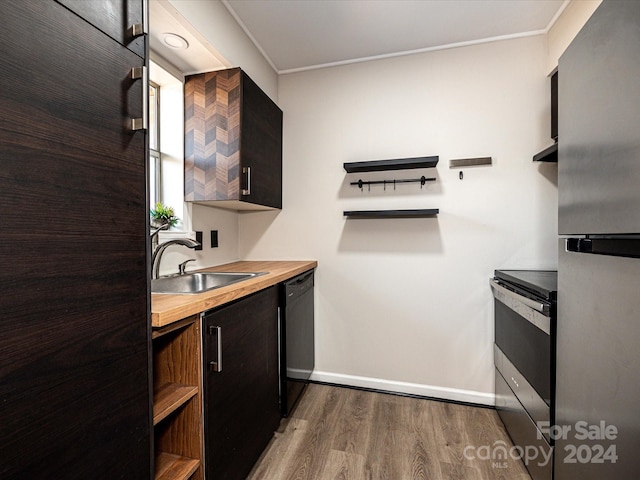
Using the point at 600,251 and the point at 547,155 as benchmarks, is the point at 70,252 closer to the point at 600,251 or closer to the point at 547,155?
the point at 600,251

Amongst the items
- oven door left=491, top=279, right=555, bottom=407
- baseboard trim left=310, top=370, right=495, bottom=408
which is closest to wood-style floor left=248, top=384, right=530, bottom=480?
baseboard trim left=310, top=370, right=495, bottom=408

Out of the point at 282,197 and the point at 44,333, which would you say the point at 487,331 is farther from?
the point at 44,333

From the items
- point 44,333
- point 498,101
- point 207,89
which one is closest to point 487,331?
point 498,101

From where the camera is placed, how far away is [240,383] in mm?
1308

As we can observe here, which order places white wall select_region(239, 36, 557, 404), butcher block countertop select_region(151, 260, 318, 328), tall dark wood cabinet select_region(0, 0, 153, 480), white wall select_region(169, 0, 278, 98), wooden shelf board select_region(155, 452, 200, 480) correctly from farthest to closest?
white wall select_region(239, 36, 557, 404), white wall select_region(169, 0, 278, 98), wooden shelf board select_region(155, 452, 200, 480), butcher block countertop select_region(151, 260, 318, 328), tall dark wood cabinet select_region(0, 0, 153, 480)

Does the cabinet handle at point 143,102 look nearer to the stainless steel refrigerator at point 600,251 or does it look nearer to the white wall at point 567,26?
the stainless steel refrigerator at point 600,251

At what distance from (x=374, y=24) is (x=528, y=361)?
7.15 ft

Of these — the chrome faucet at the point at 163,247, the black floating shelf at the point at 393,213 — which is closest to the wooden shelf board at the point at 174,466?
the chrome faucet at the point at 163,247

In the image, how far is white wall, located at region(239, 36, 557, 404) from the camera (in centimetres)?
203

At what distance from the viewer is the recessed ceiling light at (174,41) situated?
1.54 metres

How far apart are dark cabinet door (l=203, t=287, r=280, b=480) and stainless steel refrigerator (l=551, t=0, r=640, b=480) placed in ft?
4.16

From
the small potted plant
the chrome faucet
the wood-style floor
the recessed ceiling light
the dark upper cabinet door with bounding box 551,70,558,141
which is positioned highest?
the recessed ceiling light

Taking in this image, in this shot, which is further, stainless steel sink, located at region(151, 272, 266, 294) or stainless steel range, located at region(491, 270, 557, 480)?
stainless steel sink, located at region(151, 272, 266, 294)

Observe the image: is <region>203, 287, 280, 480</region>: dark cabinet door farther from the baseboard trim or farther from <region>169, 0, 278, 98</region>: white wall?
<region>169, 0, 278, 98</region>: white wall
